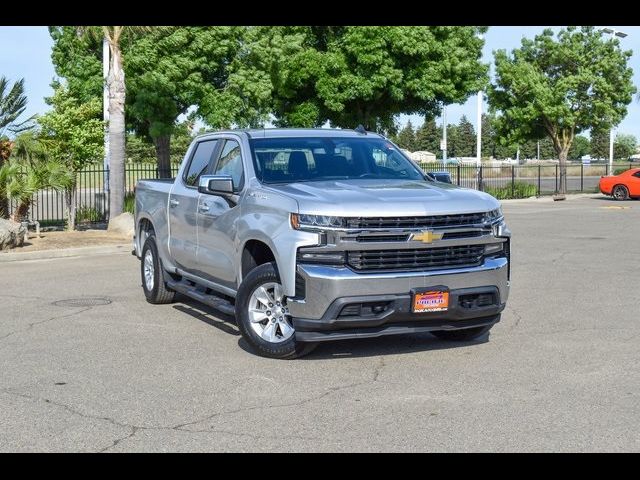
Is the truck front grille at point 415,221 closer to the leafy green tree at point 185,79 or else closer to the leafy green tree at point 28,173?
the leafy green tree at point 28,173

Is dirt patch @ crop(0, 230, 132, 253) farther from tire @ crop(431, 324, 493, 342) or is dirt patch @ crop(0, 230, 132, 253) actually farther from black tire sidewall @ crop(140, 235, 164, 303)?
tire @ crop(431, 324, 493, 342)

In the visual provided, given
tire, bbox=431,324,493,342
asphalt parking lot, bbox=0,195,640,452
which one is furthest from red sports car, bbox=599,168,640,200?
tire, bbox=431,324,493,342

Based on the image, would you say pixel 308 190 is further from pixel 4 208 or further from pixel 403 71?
pixel 403 71

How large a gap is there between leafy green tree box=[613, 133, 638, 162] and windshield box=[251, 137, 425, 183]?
443 feet

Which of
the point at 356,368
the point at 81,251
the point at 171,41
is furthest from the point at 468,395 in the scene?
the point at 171,41

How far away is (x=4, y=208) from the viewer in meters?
19.5

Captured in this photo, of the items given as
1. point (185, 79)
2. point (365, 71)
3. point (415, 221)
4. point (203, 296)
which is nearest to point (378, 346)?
point (415, 221)

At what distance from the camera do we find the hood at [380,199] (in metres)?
7.72

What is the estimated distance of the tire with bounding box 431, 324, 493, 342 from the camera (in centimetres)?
885

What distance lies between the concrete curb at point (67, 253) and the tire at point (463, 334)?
10.0m

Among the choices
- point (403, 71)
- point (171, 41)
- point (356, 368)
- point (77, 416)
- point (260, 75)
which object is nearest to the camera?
point (77, 416)

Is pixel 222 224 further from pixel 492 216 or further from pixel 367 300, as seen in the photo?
pixel 492 216

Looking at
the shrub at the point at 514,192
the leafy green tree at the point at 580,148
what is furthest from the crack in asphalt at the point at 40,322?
the leafy green tree at the point at 580,148

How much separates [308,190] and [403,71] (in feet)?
103
